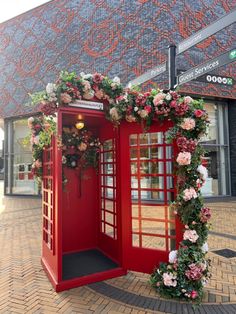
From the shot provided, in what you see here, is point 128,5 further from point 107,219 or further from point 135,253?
point 135,253

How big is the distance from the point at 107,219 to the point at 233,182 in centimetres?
1090

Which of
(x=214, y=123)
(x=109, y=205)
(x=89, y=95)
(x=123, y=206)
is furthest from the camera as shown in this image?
(x=214, y=123)

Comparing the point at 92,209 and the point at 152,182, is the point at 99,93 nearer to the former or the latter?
the point at 152,182

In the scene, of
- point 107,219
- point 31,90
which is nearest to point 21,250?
point 107,219

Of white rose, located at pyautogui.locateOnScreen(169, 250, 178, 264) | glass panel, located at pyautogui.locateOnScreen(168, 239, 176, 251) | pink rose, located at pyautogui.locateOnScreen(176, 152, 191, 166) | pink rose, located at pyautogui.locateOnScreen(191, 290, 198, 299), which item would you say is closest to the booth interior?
glass panel, located at pyautogui.locateOnScreen(168, 239, 176, 251)

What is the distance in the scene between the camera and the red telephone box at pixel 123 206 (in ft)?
13.7

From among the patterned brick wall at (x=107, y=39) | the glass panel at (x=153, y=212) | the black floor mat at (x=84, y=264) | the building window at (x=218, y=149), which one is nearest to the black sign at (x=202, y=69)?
the glass panel at (x=153, y=212)

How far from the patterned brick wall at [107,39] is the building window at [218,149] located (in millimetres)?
1147

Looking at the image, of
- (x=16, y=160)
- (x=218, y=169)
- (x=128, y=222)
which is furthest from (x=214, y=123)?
(x=16, y=160)

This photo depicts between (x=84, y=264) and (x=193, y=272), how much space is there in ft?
6.75

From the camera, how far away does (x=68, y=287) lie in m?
4.07

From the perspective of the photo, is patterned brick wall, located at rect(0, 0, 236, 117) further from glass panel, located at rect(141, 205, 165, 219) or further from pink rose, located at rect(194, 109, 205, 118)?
glass panel, located at rect(141, 205, 165, 219)

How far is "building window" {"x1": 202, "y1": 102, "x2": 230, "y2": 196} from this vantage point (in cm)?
1431

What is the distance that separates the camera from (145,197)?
4578 mm
